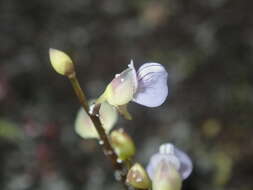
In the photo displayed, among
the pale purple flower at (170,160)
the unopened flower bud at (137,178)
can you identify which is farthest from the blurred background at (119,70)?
the unopened flower bud at (137,178)

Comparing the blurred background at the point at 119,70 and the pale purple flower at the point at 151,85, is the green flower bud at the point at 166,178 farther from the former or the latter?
the blurred background at the point at 119,70

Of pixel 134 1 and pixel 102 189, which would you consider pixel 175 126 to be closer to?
pixel 102 189

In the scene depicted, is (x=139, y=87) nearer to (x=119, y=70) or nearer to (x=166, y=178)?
(x=166, y=178)

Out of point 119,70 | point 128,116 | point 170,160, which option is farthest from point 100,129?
point 119,70

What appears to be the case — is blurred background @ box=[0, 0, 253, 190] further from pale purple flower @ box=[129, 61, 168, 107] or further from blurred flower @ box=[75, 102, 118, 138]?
pale purple flower @ box=[129, 61, 168, 107]

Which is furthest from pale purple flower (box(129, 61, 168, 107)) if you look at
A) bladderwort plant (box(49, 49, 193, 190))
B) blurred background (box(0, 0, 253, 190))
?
blurred background (box(0, 0, 253, 190))

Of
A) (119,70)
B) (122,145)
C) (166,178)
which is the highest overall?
(119,70)

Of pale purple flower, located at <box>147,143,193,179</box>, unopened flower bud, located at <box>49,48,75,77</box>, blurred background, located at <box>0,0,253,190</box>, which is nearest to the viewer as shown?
unopened flower bud, located at <box>49,48,75,77</box>
